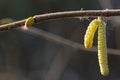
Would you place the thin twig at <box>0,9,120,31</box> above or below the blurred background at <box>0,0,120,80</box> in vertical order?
above

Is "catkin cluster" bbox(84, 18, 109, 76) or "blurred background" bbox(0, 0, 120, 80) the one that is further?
"blurred background" bbox(0, 0, 120, 80)

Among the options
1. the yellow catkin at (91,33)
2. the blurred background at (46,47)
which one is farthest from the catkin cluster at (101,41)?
the blurred background at (46,47)

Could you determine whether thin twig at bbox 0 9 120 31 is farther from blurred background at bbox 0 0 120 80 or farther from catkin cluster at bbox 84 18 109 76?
blurred background at bbox 0 0 120 80

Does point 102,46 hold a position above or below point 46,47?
above

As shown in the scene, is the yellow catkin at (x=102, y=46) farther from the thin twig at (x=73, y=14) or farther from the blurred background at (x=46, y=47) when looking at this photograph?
the blurred background at (x=46, y=47)

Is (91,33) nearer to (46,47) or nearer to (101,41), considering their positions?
(101,41)

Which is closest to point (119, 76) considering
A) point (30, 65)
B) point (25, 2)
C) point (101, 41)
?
point (30, 65)

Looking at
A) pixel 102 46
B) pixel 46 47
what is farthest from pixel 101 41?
pixel 46 47

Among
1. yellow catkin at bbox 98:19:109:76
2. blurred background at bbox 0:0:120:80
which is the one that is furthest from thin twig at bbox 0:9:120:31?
blurred background at bbox 0:0:120:80
